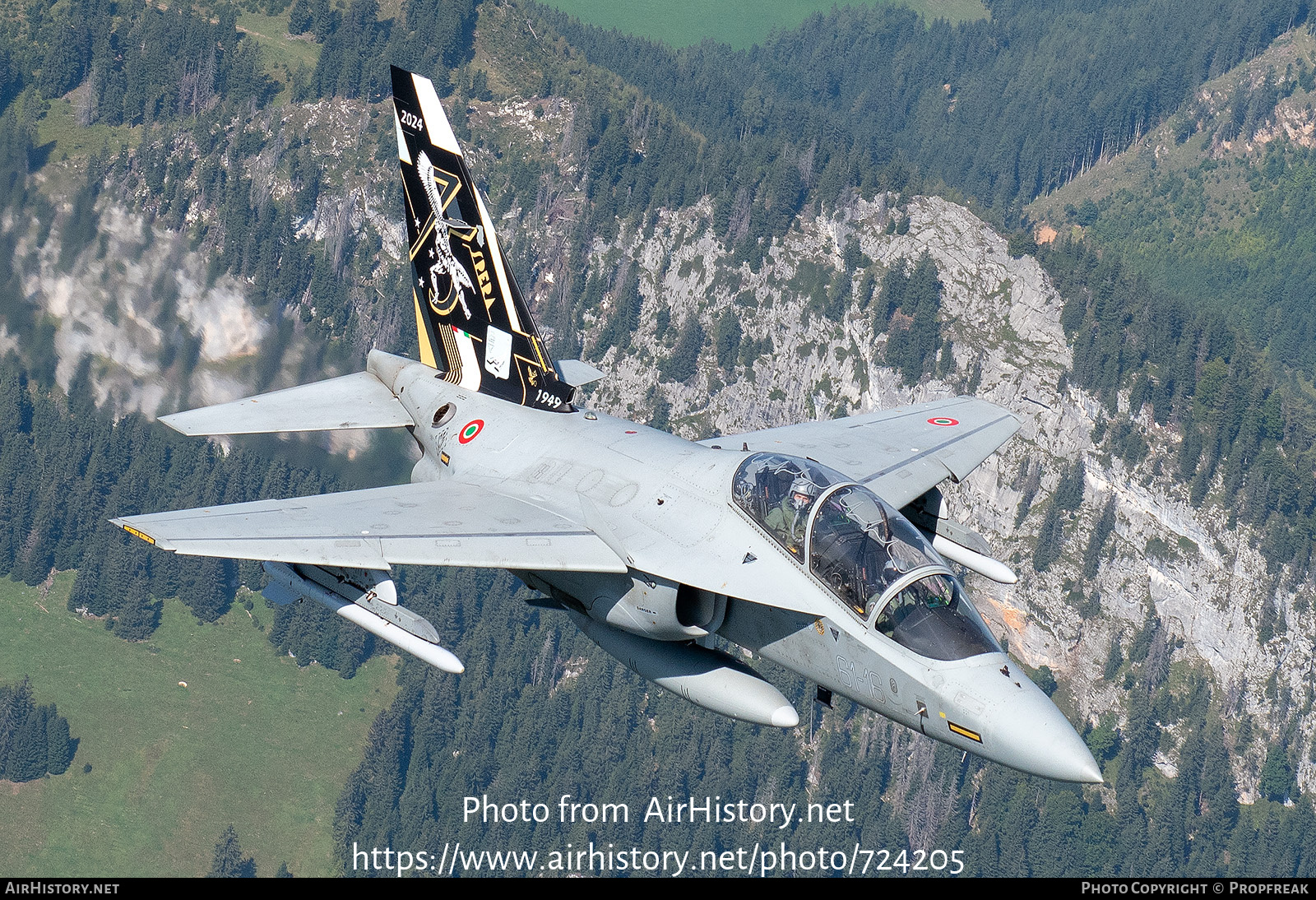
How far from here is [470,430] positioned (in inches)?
1502

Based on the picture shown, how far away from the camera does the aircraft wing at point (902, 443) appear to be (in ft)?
119

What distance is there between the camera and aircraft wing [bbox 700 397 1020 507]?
3641cm

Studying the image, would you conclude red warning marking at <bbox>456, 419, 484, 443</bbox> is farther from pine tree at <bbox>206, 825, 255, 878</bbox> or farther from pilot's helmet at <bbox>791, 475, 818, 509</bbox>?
pine tree at <bbox>206, 825, 255, 878</bbox>

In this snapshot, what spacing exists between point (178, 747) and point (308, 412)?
485 feet

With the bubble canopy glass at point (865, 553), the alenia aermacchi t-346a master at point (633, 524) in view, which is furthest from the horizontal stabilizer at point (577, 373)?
the bubble canopy glass at point (865, 553)

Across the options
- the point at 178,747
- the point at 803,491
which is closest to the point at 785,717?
the point at 803,491

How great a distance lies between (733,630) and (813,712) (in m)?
156

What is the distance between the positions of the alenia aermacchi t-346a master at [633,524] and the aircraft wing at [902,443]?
0.33ft

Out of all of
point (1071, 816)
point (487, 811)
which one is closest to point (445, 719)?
point (487, 811)

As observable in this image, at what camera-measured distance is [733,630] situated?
101 ft

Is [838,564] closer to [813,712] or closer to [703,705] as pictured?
[703,705]

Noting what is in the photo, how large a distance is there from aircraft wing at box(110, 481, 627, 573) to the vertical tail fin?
6.53m

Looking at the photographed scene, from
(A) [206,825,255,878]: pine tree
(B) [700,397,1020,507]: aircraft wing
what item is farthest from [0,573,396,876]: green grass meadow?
(B) [700,397,1020,507]: aircraft wing

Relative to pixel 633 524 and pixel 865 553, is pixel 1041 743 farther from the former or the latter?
pixel 633 524
